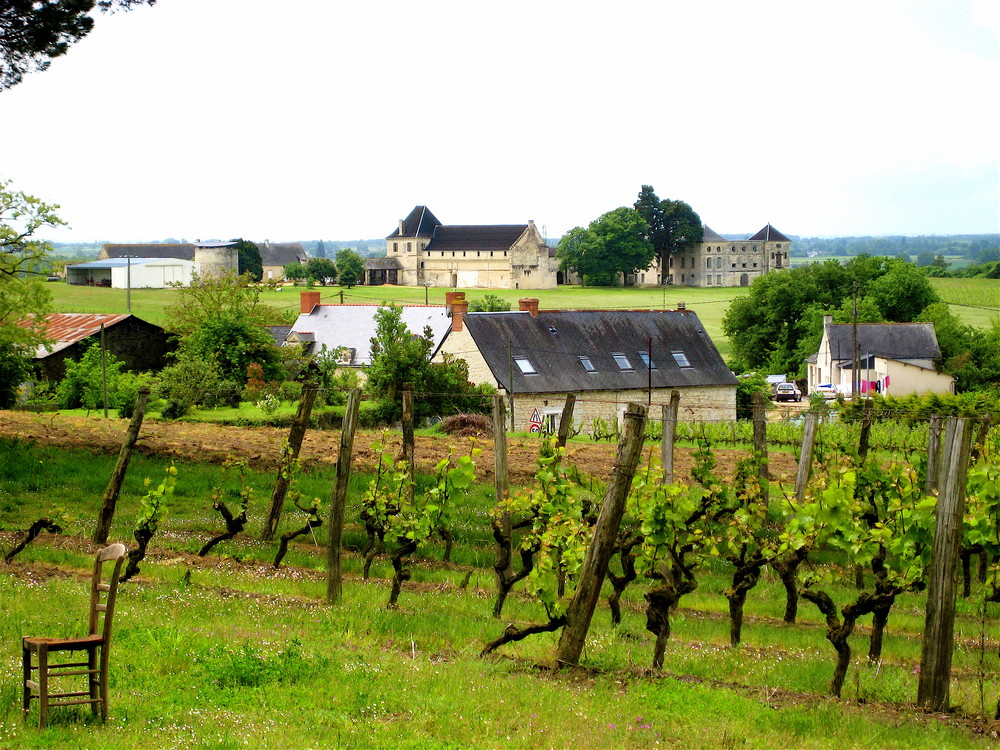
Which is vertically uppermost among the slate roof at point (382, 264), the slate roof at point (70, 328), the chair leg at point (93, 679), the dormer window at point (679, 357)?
the slate roof at point (382, 264)

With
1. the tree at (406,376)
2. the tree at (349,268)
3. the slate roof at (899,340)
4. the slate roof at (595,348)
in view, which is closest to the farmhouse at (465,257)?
the tree at (349,268)

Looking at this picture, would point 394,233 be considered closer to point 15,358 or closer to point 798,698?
point 15,358

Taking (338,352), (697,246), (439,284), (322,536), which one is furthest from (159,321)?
(697,246)

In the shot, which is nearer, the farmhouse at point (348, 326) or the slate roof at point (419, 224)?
the farmhouse at point (348, 326)

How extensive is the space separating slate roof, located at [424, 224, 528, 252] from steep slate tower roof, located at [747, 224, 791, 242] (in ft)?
163

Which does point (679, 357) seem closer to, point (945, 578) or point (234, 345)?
point (234, 345)

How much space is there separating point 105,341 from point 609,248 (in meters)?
101

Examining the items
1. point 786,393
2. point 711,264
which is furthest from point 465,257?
point 786,393

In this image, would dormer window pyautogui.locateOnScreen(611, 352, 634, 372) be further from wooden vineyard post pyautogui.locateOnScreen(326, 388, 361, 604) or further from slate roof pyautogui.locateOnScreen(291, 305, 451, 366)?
wooden vineyard post pyautogui.locateOnScreen(326, 388, 361, 604)

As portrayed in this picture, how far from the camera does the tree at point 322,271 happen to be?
138250 millimetres

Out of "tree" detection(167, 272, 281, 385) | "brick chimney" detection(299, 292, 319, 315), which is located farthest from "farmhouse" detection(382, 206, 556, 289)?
"tree" detection(167, 272, 281, 385)

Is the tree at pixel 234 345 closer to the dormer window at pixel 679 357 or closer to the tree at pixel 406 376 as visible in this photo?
the tree at pixel 406 376

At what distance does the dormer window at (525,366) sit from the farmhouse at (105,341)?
15.7 m

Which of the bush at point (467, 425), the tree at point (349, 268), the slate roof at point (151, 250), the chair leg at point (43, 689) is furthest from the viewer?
the slate roof at point (151, 250)
